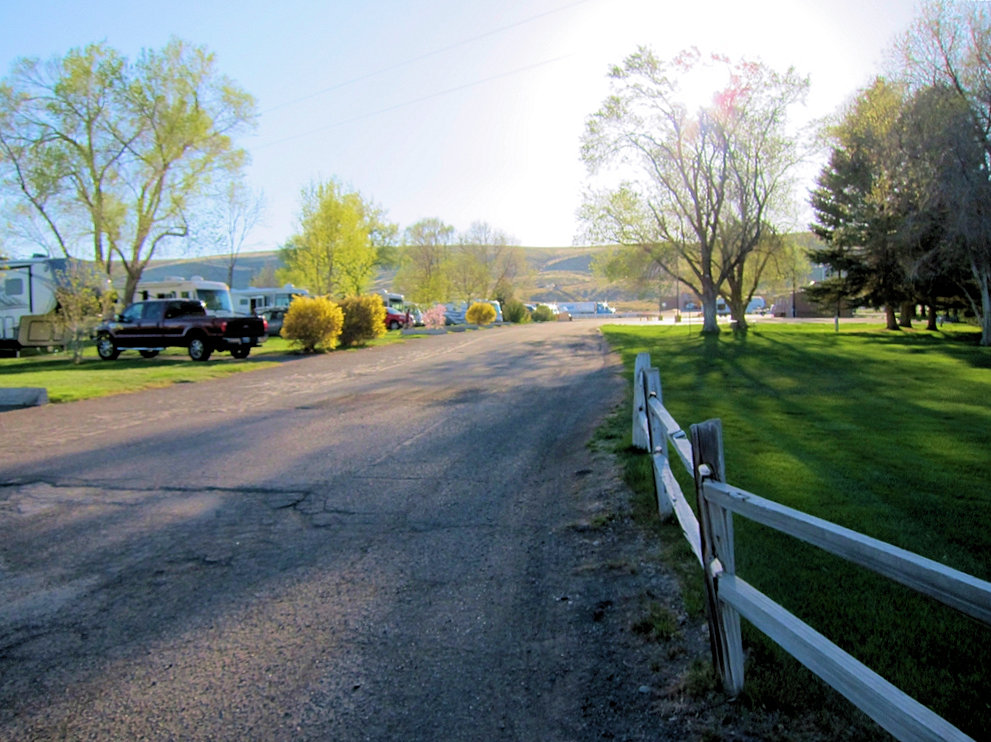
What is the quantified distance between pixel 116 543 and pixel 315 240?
36.5 metres

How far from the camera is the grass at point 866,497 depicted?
3.00 m

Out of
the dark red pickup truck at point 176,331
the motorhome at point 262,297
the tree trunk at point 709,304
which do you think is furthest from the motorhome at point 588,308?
the dark red pickup truck at point 176,331

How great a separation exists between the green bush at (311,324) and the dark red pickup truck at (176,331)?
1410 millimetres

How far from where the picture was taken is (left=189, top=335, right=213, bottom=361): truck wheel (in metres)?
21.4

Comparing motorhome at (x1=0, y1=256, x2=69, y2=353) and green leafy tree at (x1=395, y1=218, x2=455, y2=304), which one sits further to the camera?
green leafy tree at (x1=395, y1=218, x2=455, y2=304)

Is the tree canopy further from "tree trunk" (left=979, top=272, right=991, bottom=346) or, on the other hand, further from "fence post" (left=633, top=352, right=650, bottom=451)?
"fence post" (left=633, top=352, right=650, bottom=451)

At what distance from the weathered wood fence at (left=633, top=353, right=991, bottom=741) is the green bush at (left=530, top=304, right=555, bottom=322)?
200 ft

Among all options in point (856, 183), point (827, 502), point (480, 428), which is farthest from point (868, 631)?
point (856, 183)

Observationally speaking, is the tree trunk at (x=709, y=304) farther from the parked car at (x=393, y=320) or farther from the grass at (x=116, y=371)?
the parked car at (x=393, y=320)

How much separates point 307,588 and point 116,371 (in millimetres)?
15715

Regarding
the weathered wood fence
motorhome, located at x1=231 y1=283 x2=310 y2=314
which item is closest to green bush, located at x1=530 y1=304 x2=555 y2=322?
motorhome, located at x1=231 y1=283 x2=310 y2=314

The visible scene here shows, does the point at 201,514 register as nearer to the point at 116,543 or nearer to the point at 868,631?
the point at 116,543

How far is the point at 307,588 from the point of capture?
13.6 feet

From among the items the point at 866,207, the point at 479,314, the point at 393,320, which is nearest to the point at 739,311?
the point at 866,207
